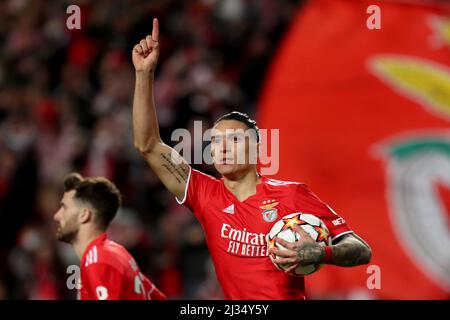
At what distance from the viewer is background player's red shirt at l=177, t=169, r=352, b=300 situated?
478 cm

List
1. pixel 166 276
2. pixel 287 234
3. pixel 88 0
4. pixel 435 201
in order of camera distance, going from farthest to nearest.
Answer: pixel 88 0, pixel 435 201, pixel 166 276, pixel 287 234

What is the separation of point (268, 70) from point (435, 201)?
8.69ft

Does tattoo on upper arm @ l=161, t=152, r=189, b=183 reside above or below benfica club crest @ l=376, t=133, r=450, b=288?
below

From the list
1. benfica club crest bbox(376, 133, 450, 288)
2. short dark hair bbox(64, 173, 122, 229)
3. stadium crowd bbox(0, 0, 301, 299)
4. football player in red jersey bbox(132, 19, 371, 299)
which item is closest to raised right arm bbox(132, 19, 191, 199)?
football player in red jersey bbox(132, 19, 371, 299)

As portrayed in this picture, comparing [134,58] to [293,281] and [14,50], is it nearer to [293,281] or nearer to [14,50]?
[293,281]

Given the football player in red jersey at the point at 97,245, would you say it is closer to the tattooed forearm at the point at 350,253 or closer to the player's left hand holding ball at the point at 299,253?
the player's left hand holding ball at the point at 299,253

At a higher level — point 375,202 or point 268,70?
point 268,70

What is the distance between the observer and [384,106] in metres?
10.6

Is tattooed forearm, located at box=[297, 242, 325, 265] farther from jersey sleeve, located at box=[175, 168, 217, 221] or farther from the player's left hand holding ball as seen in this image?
jersey sleeve, located at box=[175, 168, 217, 221]

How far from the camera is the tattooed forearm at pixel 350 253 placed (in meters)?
4.51

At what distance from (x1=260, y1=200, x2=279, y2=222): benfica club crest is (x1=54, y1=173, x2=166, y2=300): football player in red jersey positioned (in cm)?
84

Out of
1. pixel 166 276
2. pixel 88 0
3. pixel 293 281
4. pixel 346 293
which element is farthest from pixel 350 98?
pixel 293 281

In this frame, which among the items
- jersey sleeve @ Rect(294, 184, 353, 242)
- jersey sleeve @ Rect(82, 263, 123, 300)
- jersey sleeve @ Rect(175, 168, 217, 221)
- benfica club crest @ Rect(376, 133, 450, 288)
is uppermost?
benfica club crest @ Rect(376, 133, 450, 288)

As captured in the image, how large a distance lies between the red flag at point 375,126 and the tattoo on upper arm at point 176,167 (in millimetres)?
4875
